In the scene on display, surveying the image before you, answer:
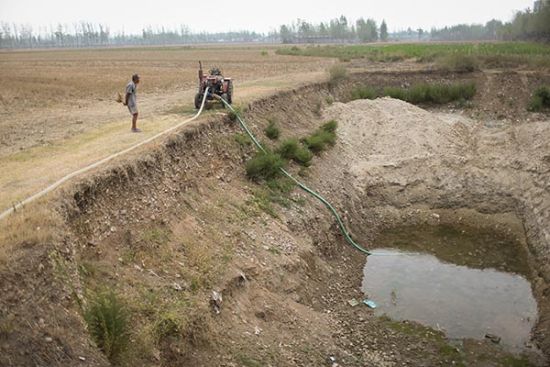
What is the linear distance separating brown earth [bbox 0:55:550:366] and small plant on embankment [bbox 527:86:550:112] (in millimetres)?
3698

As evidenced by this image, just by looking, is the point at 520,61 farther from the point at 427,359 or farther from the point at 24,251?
the point at 24,251

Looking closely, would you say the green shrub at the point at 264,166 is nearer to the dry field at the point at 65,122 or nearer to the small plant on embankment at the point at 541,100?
the dry field at the point at 65,122

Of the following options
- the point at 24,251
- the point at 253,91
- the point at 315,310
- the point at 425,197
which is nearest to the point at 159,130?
the point at 315,310

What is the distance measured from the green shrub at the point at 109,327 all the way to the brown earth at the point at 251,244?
0.70ft

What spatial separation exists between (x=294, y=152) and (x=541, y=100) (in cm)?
1612

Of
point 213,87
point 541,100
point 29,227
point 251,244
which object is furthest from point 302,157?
point 541,100

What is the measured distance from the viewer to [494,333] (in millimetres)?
13641

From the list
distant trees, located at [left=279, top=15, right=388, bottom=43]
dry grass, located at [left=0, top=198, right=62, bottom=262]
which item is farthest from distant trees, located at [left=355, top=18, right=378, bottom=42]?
dry grass, located at [left=0, top=198, right=62, bottom=262]

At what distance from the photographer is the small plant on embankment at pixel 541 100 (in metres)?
28.0


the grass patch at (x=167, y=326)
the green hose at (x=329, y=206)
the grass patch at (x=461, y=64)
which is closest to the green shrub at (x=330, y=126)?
the green hose at (x=329, y=206)

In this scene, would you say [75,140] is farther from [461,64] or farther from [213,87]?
[461,64]

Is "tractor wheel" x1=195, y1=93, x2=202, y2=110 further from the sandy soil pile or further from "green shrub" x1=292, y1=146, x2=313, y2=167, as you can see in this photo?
the sandy soil pile

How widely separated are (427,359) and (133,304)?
280 inches

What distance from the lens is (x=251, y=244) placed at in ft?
46.4
